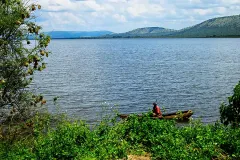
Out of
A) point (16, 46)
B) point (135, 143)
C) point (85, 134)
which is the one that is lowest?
point (135, 143)

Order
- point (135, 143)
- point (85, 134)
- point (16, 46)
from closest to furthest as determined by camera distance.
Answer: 1. point (85, 134)
2. point (135, 143)
3. point (16, 46)

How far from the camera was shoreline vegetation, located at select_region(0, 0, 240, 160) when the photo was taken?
12.2 m

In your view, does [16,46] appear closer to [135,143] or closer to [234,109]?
[135,143]

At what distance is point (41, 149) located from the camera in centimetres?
1238

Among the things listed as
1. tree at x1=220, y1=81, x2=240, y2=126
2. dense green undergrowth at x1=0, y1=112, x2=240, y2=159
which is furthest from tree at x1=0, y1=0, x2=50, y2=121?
tree at x1=220, y1=81, x2=240, y2=126

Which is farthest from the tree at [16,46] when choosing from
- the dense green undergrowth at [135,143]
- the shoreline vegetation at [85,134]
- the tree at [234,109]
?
the tree at [234,109]

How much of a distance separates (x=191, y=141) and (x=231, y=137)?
5.63 ft

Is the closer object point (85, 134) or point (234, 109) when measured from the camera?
point (85, 134)

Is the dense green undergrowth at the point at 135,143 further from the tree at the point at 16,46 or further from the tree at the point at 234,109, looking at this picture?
the tree at the point at 16,46

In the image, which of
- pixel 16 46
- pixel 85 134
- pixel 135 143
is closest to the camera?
pixel 85 134

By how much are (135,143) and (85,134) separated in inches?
87.5

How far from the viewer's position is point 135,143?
13.9 meters

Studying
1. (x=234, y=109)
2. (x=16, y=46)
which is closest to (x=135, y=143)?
(x=234, y=109)

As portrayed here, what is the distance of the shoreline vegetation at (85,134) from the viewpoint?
40.0ft
